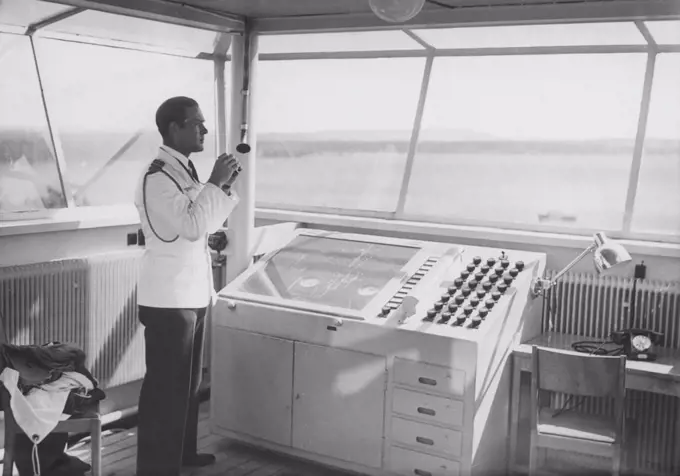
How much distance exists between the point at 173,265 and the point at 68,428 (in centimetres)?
78

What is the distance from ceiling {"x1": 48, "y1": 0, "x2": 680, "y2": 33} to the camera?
3.32m

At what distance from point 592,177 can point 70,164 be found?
31.3 metres

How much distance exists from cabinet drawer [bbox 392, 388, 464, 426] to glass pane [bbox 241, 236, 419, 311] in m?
0.49

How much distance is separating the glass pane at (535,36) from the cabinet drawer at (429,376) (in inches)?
74.7

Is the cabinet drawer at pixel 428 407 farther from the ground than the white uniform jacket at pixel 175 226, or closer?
closer

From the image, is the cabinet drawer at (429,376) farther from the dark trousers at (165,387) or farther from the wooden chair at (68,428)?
the wooden chair at (68,428)

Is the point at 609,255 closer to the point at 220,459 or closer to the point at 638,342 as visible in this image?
the point at 638,342

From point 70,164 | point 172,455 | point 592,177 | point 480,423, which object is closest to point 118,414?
point 172,455

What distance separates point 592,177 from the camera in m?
33.2

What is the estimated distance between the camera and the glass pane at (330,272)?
154 inches

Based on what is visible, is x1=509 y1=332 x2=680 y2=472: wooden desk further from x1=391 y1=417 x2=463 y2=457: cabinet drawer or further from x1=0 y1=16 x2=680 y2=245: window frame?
x1=0 y1=16 x2=680 y2=245: window frame

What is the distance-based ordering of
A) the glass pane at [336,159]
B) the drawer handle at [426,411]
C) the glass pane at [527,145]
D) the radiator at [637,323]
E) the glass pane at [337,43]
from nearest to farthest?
1. the drawer handle at [426,411]
2. the radiator at [637,323]
3. the glass pane at [337,43]
4. the glass pane at [527,145]
5. the glass pane at [336,159]

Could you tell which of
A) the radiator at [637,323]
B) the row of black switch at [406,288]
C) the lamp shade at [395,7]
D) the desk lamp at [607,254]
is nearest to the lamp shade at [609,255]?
the desk lamp at [607,254]

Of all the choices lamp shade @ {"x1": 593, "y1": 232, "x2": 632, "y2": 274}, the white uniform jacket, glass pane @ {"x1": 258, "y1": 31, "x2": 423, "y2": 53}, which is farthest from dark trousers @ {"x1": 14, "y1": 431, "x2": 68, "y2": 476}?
glass pane @ {"x1": 258, "y1": 31, "x2": 423, "y2": 53}
